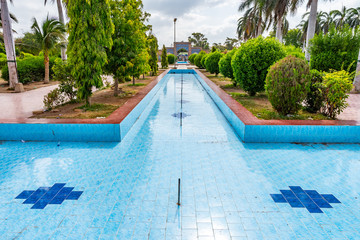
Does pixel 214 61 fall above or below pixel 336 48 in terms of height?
below

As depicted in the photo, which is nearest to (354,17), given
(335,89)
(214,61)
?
(214,61)

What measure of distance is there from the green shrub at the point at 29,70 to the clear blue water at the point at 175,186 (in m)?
10.5

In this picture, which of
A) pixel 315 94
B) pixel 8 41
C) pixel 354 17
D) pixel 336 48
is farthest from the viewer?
pixel 354 17

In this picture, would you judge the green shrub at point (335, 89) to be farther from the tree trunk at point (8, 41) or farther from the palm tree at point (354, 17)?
the palm tree at point (354, 17)

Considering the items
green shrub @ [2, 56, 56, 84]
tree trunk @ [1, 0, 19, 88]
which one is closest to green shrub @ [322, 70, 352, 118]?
tree trunk @ [1, 0, 19, 88]

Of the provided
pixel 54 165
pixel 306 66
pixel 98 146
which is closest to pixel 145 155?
pixel 98 146

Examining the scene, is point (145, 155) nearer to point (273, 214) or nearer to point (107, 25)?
point (273, 214)

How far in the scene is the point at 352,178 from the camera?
420 centimetres

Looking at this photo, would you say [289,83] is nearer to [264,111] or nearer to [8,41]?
[264,111]

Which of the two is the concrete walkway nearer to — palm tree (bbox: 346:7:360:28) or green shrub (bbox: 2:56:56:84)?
green shrub (bbox: 2:56:56:84)

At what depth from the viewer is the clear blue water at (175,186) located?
9.72ft

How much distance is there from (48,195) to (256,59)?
813 cm

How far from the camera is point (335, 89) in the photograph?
654 centimetres

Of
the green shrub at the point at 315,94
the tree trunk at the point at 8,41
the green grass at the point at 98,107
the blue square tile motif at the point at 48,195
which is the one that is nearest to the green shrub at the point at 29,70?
the tree trunk at the point at 8,41
